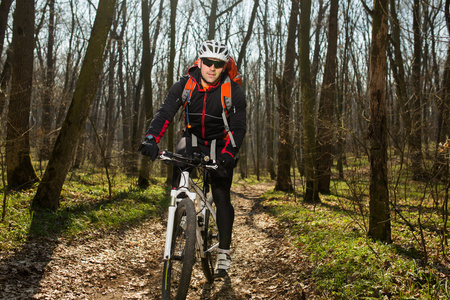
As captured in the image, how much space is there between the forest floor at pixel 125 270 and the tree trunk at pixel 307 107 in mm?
3102

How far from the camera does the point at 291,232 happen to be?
5988 millimetres

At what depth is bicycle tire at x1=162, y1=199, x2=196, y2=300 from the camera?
279cm

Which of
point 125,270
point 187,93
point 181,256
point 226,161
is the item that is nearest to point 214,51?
point 187,93

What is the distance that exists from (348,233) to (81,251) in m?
4.25

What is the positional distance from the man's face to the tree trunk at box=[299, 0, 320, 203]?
5.40m

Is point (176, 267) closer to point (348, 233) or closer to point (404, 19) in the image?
point (348, 233)

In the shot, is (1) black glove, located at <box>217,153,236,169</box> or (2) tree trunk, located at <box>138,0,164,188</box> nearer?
(1) black glove, located at <box>217,153,236,169</box>

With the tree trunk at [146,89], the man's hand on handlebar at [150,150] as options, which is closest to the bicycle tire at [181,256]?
the man's hand on handlebar at [150,150]

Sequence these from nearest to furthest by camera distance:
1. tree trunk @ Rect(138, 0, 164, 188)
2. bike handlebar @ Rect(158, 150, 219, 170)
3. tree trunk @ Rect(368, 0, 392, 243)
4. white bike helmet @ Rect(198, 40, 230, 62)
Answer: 1. bike handlebar @ Rect(158, 150, 219, 170)
2. white bike helmet @ Rect(198, 40, 230, 62)
3. tree trunk @ Rect(368, 0, 392, 243)
4. tree trunk @ Rect(138, 0, 164, 188)

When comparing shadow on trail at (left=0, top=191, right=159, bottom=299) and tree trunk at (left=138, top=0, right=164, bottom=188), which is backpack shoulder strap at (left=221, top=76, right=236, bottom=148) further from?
tree trunk at (left=138, top=0, right=164, bottom=188)

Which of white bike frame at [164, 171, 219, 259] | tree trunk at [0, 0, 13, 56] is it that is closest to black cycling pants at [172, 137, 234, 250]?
white bike frame at [164, 171, 219, 259]

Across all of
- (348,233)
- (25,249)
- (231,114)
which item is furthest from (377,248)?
(25,249)

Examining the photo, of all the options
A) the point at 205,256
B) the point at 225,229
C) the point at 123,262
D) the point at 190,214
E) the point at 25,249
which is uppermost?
the point at 190,214

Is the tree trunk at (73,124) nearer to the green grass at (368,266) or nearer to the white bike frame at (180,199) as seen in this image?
the white bike frame at (180,199)
